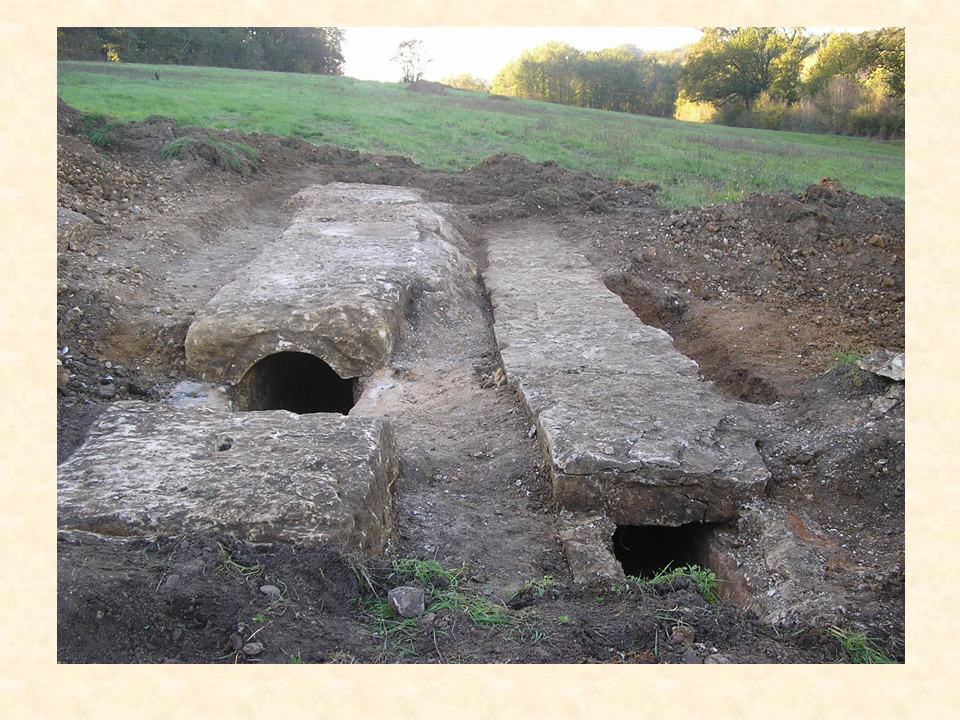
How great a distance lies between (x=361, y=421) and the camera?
343 centimetres

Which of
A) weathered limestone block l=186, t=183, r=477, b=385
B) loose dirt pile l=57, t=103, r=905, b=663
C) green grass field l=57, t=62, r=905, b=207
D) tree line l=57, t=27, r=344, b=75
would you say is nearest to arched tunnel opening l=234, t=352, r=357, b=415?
weathered limestone block l=186, t=183, r=477, b=385

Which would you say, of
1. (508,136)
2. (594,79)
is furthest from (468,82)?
(508,136)

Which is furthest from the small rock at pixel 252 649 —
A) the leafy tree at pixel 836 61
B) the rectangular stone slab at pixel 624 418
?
the leafy tree at pixel 836 61

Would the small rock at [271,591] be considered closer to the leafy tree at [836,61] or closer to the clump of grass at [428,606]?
the clump of grass at [428,606]

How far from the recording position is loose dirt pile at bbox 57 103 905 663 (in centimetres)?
A: 215

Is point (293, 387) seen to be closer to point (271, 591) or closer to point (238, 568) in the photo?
point (238, 568)

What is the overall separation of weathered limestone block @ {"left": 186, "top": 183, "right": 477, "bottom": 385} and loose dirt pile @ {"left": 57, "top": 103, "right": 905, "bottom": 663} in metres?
0.28

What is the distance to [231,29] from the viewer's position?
24672 mm

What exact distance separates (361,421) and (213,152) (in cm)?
711

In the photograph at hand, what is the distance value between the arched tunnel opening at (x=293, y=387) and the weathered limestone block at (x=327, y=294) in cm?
19

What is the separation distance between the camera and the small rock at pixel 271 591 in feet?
7.39

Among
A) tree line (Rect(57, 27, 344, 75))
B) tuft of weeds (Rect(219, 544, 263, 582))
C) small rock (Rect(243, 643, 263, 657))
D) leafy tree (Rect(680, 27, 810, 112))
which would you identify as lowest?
small rock (Rect(243, 643, 263, 657))

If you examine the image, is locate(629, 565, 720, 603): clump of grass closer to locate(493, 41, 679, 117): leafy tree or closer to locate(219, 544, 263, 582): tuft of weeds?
locate(219, 544, 263, 582): tuft of weeds

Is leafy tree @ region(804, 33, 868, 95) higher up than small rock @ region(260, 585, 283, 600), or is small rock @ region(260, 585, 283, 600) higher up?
leafy tree @ region(804, 33, 868, 95)
